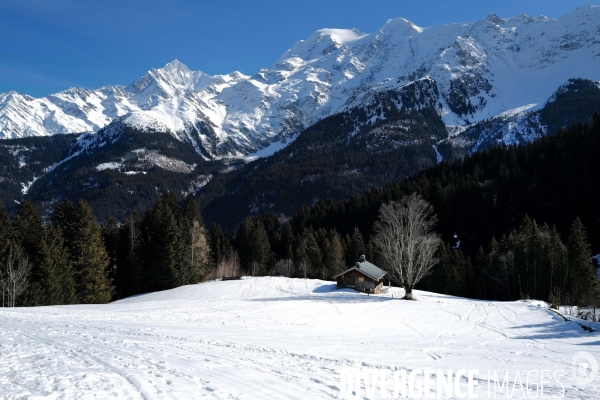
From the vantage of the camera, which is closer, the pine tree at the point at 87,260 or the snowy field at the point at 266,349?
the snowy field at the point at 266,349

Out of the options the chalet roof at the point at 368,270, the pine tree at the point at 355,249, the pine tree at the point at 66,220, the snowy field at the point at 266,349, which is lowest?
the snowy field at the point at 266,349

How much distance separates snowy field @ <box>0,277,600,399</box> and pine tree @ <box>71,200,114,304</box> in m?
12.1

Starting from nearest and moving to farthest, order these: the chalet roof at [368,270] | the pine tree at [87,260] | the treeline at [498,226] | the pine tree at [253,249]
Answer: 1. the pine tree at [87,260]
2. the chalet roof at [368,270]
3. the treeline at [498,226]
4. the pine tree at [253,249]

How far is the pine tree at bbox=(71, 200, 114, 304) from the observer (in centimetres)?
4531

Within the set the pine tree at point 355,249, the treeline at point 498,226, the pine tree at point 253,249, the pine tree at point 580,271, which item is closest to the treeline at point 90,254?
the pine tree at point 253,249

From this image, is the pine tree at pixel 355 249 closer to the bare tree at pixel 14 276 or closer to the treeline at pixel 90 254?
the treeline at pixel 90 254

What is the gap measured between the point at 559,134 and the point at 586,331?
316 feet

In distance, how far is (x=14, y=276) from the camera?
39.3 meters

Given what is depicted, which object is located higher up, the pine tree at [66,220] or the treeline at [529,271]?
the pine tree at [66,220]

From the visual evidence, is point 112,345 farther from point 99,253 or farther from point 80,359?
point 99,253

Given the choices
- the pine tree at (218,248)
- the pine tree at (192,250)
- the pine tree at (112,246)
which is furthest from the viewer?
the pine tree at (218,248)

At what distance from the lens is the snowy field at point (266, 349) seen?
11133 millimetres

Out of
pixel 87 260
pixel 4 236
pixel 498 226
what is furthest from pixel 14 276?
pixel 498 226

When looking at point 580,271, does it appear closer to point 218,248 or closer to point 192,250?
point 192,250
